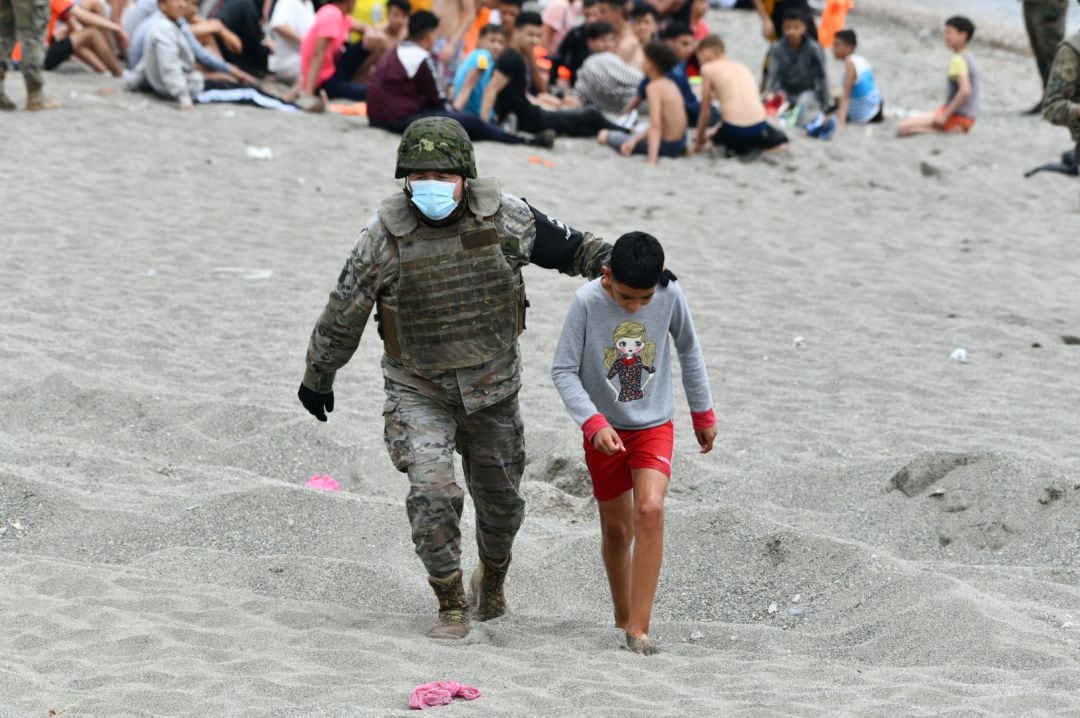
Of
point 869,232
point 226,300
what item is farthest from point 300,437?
point 869,232

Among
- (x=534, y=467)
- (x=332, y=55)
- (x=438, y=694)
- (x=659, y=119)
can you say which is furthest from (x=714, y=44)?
(x=438, y=694)

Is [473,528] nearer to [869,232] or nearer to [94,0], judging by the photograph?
[869,232]

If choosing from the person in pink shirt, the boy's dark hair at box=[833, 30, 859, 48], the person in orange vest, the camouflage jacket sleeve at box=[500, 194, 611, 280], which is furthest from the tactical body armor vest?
the person in orange vest

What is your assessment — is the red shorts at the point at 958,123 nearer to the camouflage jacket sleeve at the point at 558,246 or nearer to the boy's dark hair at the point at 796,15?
the boy's dark hair at the point at 796,15

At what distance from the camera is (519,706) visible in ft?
13.0

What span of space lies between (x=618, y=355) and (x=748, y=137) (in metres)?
9.65

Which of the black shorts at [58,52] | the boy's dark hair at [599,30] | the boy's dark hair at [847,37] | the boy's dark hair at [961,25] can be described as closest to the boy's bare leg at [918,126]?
the boy's dark hair at [961,25]

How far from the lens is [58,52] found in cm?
1401

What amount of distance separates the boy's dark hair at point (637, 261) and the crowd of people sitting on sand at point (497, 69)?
8635 millimetres

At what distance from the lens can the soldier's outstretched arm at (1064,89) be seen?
912 cm

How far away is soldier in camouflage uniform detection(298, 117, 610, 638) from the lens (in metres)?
4.52

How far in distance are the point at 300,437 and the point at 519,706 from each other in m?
2.94

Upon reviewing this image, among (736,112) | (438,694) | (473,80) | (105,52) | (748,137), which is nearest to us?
(438,694)

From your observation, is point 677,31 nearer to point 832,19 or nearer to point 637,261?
point 832,19
